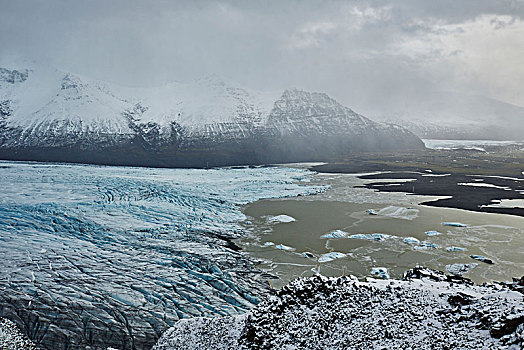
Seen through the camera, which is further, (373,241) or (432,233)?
(432,233)

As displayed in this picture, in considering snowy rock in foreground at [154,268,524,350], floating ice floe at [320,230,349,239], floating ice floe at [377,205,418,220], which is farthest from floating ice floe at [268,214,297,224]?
snowy rock in foreground at [154,268,524,350]

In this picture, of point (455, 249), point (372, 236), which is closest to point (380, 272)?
point (455, 249)

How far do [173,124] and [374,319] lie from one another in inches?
5010

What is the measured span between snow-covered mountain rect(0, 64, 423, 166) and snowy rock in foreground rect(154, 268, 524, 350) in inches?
3625

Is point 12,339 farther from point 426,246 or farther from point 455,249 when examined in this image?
point 455,249

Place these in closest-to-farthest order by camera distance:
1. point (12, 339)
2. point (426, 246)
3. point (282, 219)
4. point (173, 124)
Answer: point (12, 339) → point (426, 246) → point (282, 219) → point (173, 124)

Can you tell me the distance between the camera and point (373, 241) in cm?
2738

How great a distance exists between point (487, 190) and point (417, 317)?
4821cm

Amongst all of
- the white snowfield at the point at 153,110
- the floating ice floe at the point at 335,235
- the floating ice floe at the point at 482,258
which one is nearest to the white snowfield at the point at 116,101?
the white snowfield at the point at 153,110

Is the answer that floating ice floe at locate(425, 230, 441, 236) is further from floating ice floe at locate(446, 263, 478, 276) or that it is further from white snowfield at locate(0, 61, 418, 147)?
A: white snowfield at locate(0, 61, 418, 147)

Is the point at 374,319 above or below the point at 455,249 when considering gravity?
above

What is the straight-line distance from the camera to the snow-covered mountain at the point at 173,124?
109 meters

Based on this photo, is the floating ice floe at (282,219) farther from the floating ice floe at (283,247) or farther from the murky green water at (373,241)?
the floating ice floe at (283,247)

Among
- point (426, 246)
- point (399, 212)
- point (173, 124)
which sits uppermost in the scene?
point (173, 124)
